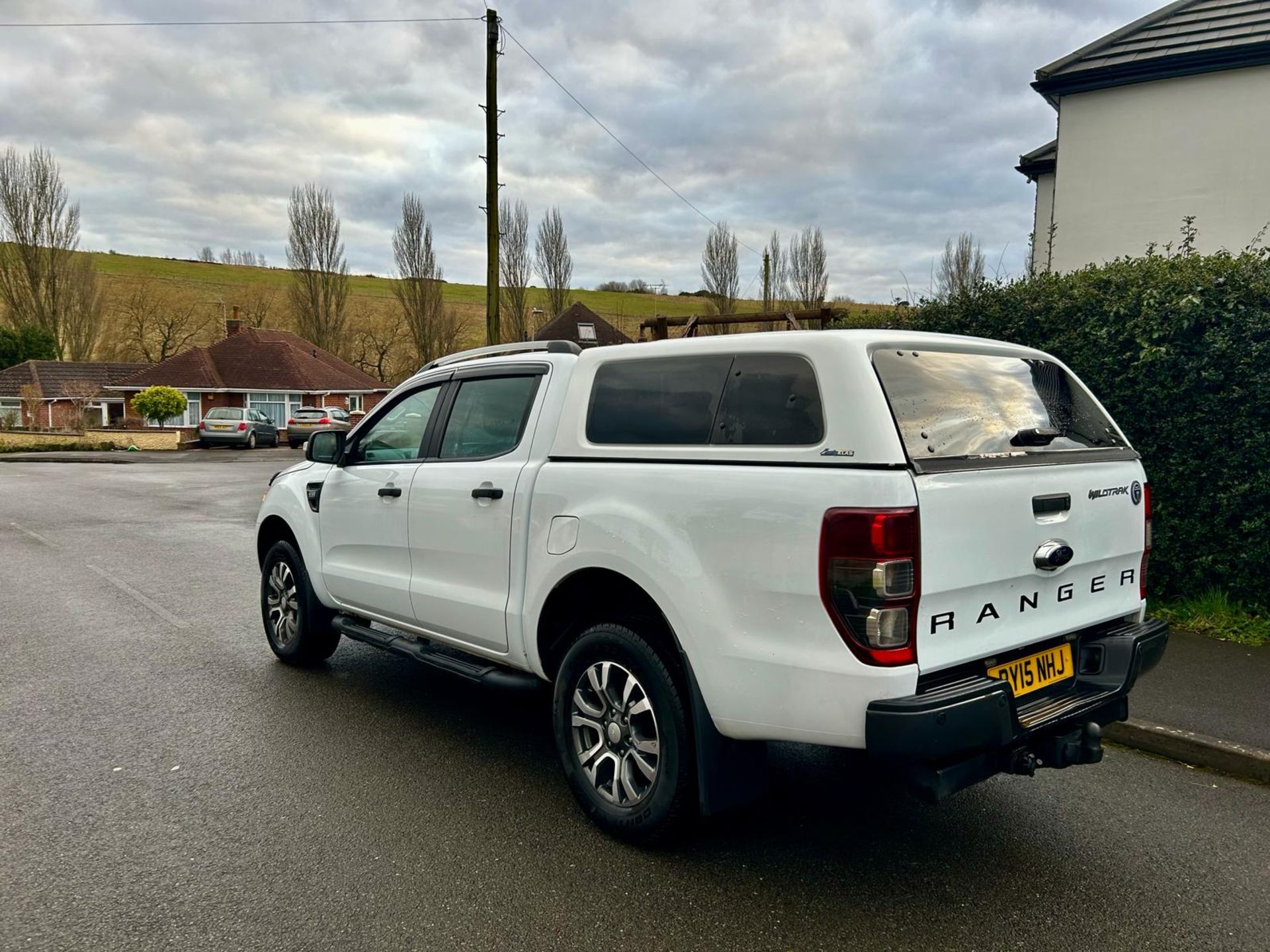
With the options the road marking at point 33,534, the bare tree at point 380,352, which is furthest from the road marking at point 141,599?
the bare tree at point 380,352

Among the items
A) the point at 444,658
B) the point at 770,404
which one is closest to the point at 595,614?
the point at 444,658

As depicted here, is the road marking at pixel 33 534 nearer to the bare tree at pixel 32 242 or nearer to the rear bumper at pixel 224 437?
the rear bumper at pixel 224 437

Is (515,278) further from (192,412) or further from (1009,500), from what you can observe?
(1009,500)

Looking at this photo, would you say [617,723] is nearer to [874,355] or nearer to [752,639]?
[752,639]

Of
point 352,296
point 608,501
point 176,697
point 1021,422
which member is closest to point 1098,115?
point 1021,422

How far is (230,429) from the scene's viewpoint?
37.2m

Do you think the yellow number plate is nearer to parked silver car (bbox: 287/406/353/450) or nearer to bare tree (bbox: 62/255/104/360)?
parked silver car (bbox: 287/406/353/450)

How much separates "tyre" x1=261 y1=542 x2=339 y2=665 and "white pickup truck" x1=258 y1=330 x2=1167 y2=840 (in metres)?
1.66

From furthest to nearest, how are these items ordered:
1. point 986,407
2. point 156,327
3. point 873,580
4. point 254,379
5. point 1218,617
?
point 156,327
point 254,379
point 1218,617
point 986,407
point 873,580

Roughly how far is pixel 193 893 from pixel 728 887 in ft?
6.19

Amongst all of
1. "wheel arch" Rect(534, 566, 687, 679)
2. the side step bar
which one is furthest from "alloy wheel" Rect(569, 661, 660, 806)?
the side step bar

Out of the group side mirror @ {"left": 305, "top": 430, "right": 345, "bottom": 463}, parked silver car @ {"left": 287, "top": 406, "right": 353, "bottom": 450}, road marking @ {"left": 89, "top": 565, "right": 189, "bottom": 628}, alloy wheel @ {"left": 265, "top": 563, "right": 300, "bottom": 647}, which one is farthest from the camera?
parked silver car @ {"left": 287, "top": 406, "right": 353, "bottom": 450}

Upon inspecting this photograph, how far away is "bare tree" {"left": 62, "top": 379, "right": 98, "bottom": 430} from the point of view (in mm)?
39000

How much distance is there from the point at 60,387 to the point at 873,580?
2119 inches
